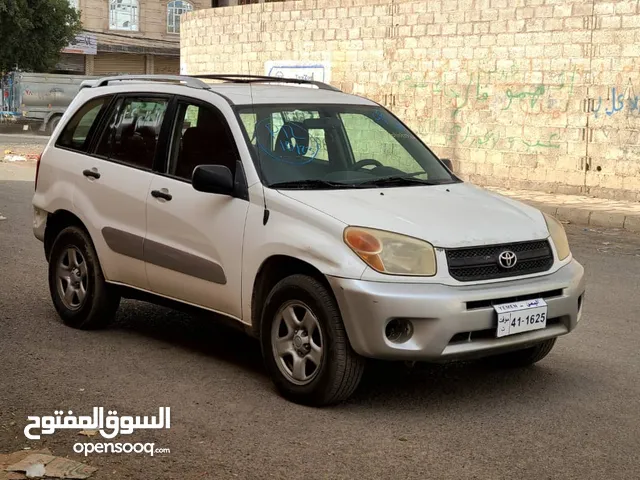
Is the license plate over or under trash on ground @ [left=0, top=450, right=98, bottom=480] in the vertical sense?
over

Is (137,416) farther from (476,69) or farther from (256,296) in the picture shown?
(476,69)

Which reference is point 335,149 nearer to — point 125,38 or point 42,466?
point 42,466

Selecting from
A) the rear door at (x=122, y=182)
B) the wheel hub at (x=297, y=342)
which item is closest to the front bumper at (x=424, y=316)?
the wheel hub at (x=297, y=342)

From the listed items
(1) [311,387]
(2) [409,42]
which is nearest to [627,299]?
(1) [311,387]

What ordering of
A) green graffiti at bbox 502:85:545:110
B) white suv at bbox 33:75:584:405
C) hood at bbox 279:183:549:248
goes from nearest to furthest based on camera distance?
white suv at bbox 33:75:584:405, hood at bbox 279:183:549:248, green graffiti at bbox 502:85:545:110

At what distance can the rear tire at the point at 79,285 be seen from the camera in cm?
682

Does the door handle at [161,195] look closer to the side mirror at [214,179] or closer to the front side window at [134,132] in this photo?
the front side window at [134,132]

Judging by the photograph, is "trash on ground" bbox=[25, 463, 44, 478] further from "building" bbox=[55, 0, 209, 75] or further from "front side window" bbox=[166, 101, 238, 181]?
"building" bbox=[55, 0, 209, 75]

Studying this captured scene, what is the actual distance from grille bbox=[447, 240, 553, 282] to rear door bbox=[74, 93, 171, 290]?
2172 millimetres

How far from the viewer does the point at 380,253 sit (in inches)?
200

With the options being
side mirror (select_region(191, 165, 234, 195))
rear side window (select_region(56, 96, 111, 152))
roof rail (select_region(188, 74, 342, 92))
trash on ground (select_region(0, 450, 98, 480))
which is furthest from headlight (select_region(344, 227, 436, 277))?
rear side window (select_region(56, 96, 111, 152))

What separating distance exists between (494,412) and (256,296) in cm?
142

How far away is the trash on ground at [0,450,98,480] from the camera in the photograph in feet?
14.1

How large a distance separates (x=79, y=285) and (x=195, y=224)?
4.67ft
